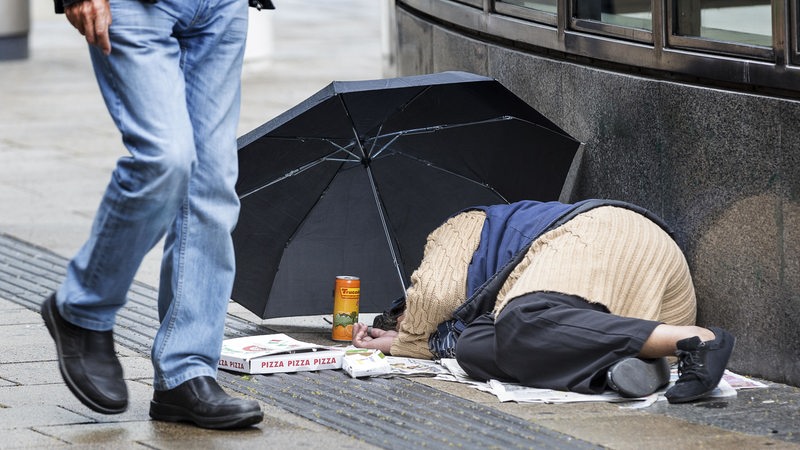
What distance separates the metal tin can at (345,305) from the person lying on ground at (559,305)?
0.10 metres

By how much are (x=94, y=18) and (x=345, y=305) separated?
1.87 metres

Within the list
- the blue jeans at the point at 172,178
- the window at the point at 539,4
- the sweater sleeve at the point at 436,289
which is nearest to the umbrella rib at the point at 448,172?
the sweater sleeve at the point at 436,289

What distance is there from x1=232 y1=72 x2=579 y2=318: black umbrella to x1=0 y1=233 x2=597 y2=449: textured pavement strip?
0.36 metres

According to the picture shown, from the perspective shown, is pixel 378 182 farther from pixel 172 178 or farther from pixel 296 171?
pixel 172 178

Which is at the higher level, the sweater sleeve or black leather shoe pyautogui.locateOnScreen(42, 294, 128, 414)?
black leather shoe pyautogui.locateOnScreen(42, 294, 128, 414)

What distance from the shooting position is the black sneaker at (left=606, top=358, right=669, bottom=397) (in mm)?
4203

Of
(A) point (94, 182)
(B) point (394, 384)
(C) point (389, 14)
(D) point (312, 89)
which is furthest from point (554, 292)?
(D) point (312, 89)

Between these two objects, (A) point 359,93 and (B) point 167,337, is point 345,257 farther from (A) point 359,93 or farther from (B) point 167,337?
(B) point 167,337

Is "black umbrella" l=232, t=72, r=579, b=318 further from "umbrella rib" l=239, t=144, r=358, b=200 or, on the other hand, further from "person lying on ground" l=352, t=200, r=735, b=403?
"person lying on ground" l=352, t=200, r=735, b=403

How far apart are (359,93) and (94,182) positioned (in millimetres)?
4238

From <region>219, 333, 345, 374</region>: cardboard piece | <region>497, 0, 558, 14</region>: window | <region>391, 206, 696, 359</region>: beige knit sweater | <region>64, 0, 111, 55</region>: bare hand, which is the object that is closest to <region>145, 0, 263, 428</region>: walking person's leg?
<region>64, 0, 111, 55</region>: bare hand

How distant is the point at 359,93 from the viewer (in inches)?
192

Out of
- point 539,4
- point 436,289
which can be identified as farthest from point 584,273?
point 539,4

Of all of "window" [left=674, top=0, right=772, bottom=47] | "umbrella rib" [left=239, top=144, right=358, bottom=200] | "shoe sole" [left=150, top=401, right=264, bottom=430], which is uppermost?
"window" [left=674, top=0, right=772, bottom=47]
